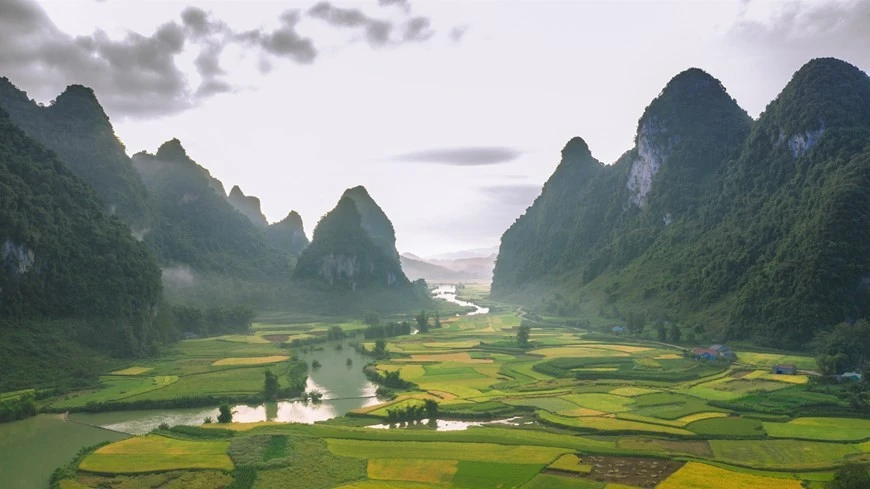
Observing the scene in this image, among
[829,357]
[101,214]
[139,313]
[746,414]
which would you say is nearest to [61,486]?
[746,414]

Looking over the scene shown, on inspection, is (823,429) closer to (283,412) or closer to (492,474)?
(492,474)

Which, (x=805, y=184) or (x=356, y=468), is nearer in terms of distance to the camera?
(x=356, y=468)

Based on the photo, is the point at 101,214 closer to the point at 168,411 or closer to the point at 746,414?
the point at 168,411

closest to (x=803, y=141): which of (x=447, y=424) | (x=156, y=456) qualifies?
(x=447, y=424)

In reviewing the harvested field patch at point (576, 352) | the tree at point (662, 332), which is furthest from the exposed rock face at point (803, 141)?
the harvested field patch at point (576, 352)

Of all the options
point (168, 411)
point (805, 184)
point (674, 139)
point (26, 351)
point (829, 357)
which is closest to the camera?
point (168, 411)

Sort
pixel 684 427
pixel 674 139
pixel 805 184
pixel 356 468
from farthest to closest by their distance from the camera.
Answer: pixel 674 139 < pixel 805 184 < pixel 684 427 < pixel 356 468

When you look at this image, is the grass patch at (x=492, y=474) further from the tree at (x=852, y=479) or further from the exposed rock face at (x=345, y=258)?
the exposed rock face at (x=345, y=258)
